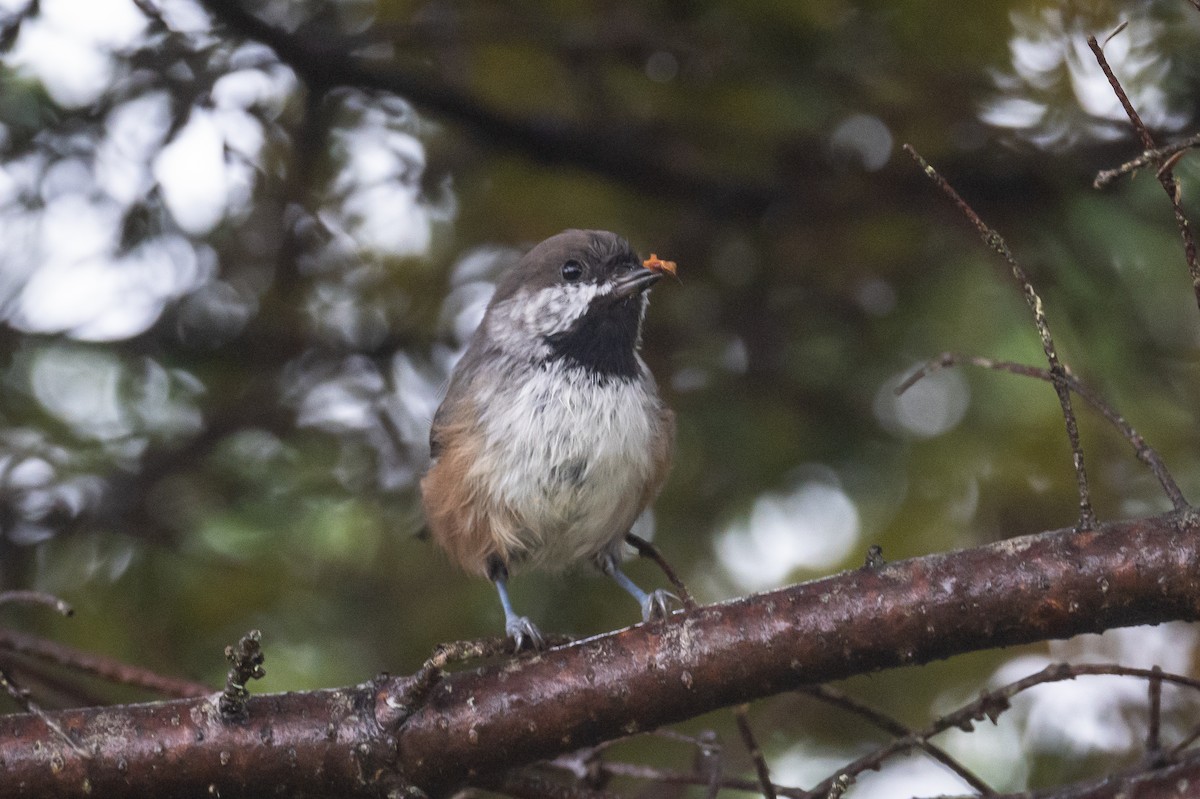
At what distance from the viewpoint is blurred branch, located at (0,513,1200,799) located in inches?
106

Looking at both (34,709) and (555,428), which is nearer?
(34,709)

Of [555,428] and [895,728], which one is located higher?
[895,728]

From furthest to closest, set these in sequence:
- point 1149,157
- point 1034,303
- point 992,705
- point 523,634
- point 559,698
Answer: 1. point 523,634
2. point 559,698
3. point 992,705
4. point 1034,303
5. point 1149,157

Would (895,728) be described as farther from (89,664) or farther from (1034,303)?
(89,664)

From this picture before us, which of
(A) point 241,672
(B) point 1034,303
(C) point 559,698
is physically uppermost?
(B) point 1034,303

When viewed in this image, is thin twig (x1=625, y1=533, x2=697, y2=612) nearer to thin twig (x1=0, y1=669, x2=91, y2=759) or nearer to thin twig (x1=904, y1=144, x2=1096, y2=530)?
thin twig (x1=904, y1=144, x2=1096, y2=530)

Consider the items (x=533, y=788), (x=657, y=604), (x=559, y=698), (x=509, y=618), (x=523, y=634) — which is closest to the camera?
(x=559, y=698)

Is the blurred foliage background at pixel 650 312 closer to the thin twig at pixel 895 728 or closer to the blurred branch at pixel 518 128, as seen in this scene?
the blurred branch at pixel 518 128

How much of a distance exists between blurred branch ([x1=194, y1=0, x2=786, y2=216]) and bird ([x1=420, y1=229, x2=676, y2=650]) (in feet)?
2.11

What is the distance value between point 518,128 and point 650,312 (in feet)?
3.16

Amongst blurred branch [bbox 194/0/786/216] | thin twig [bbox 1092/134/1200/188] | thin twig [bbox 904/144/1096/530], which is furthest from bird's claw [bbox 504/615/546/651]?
blurred branch [bbox 194/0/786/216]

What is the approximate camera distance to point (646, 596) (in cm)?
399

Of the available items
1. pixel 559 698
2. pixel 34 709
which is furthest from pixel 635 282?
pixel 34 709

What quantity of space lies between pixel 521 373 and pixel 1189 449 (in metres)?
Answer: 2.43
